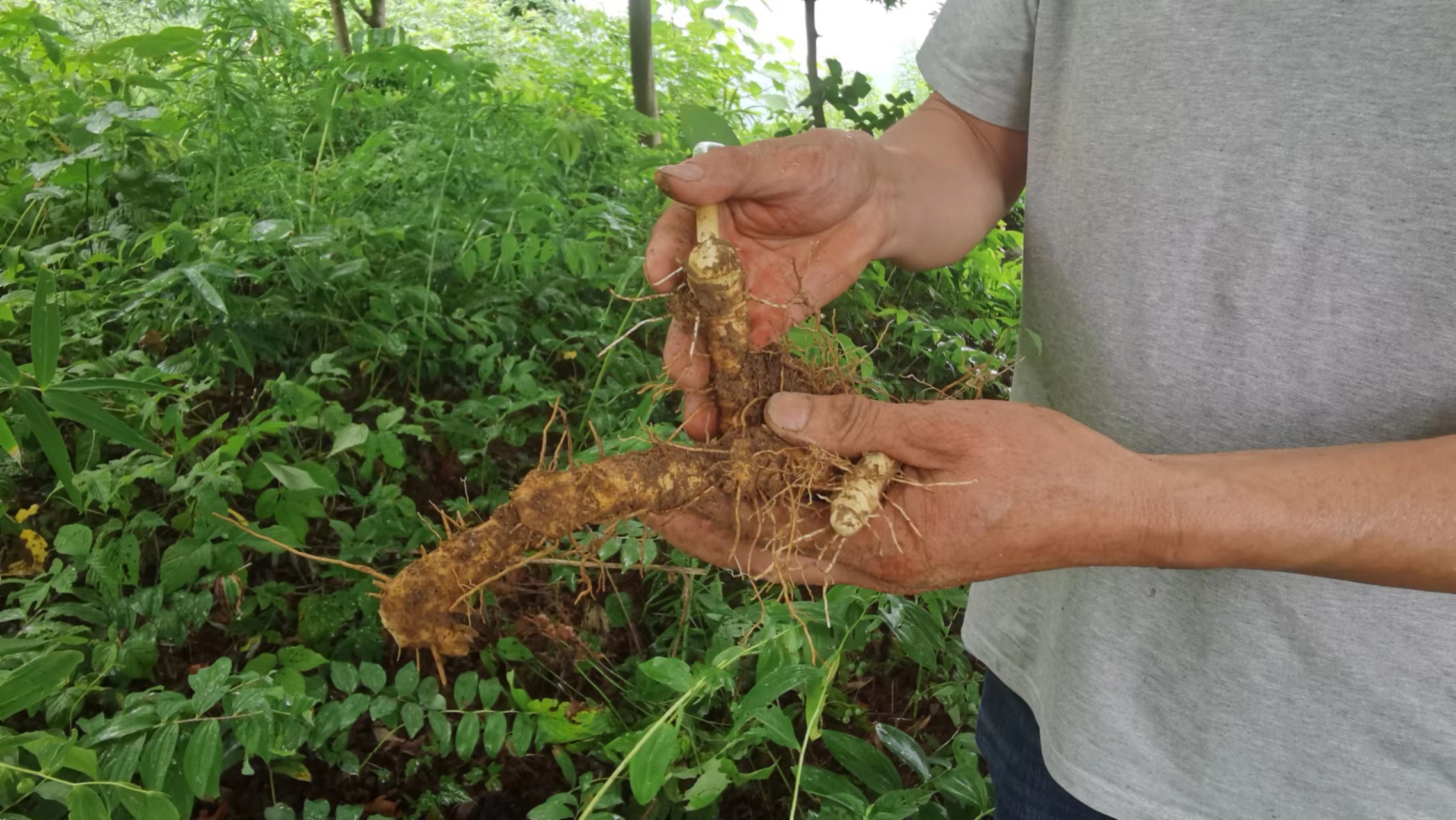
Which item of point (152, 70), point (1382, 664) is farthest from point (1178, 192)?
point (152, 70)

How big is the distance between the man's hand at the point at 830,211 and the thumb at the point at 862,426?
0.22 m

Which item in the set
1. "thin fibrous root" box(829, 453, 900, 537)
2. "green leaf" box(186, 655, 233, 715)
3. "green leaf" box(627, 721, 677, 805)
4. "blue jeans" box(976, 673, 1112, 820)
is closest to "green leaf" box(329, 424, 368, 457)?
"green leaf" box(186, 655, 233, 715)

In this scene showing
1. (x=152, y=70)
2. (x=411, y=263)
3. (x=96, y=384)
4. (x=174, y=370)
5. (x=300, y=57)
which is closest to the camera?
(x=96, y=384)

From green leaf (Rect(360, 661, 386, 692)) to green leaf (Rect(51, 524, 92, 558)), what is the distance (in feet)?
1.55

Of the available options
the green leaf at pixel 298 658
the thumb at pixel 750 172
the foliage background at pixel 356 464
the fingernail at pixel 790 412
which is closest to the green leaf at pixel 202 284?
the foliage background at pixel 356 464

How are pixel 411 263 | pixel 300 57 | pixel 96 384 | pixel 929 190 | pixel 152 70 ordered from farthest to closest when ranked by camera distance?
pixel 152 70 < pixel 300 57 < pixel 411 263 < pixel 929 190 < pixel 96 384

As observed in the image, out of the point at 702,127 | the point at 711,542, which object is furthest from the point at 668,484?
the point at 702,127

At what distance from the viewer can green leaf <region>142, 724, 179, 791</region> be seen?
0.91 meters

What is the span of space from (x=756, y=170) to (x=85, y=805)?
0.94 meters

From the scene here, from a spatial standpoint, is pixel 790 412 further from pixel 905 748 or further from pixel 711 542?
Answer: pixel 905 748

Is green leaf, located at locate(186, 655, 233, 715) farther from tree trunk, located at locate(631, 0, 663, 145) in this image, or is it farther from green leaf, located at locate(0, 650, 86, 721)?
tree trunk, located at locate(631, 0, 663, 145)

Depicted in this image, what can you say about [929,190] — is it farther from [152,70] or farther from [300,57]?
[152,70]

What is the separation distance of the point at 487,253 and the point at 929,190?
0.97 metres

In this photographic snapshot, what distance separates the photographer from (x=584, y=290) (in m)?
2.25
